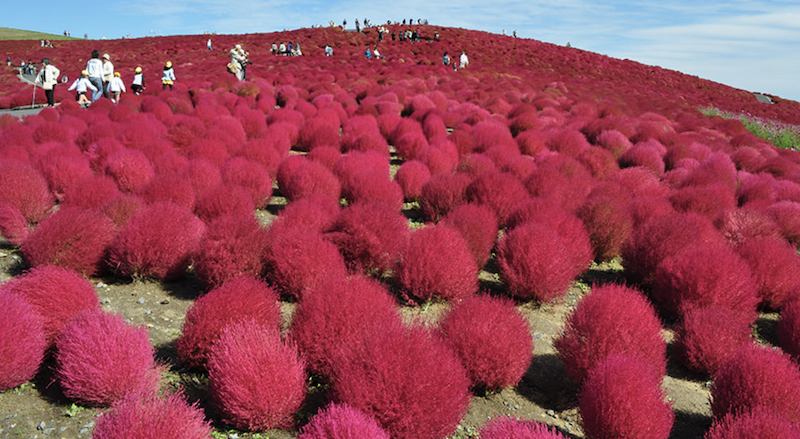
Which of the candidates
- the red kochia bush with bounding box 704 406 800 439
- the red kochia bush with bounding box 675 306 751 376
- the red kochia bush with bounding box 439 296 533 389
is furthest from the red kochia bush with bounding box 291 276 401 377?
the red kochia bush with bounding box 675 306 751 376

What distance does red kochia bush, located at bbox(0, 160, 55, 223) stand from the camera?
18.1 ft

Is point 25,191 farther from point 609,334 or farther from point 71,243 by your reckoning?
point 609,334

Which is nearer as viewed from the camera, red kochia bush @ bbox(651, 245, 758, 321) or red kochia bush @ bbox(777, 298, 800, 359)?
red kochia bush @ bbox(777, 298, 800, 359)

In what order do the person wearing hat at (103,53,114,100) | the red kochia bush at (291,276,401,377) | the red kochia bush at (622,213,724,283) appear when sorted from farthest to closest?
the person wearing hat at (103,53,114,100) < the red kochia bush at (622,213,724,283) < the red kochia bush at (291,276,401,377)

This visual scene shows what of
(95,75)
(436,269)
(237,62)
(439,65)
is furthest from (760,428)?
(439,65)

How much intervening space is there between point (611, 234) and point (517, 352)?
2764mm

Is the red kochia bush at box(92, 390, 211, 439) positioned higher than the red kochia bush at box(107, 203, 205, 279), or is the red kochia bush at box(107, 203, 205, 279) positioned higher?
the red kochia bush at box(107, 203, 205, 279)

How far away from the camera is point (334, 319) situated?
10.5 ft

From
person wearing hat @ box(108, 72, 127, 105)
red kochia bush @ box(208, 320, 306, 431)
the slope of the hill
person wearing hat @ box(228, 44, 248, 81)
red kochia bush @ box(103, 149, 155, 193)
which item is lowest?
red kochia bush @ box(208, 320, 306, 431)

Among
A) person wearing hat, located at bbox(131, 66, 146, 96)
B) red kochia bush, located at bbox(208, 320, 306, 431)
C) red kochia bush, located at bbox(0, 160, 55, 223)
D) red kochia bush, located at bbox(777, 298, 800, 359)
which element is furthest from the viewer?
person wearing hat, located at bbox(131, 66, 146, 96)

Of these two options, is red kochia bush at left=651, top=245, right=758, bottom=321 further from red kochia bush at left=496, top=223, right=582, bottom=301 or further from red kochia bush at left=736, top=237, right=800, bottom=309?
red kochia bush at left=496, top=223, right=582, bottom=301

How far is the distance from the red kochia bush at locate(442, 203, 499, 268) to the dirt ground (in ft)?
1.11

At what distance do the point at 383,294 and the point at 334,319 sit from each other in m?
0.38

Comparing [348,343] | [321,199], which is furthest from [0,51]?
[348,343]
